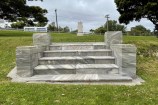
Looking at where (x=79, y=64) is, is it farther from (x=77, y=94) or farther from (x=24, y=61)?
(x=77, y=94)

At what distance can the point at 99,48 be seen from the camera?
34.5ft

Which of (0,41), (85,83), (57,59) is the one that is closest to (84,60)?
(57,59)

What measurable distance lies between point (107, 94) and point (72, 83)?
1309 mm

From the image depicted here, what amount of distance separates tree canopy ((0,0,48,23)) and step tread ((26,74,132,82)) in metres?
14.6

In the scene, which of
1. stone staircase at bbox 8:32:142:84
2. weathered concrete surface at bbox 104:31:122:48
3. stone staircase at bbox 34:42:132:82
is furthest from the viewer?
weathered concrete surface at bbox 104:31:122:48

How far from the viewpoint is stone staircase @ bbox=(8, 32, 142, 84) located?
26.4ft

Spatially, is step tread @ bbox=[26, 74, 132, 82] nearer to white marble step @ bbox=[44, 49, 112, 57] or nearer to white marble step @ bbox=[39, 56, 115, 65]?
white marble step @ bbox=[39, 56, 115, 65]

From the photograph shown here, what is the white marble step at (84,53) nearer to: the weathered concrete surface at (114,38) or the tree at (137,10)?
the weathered concrete surface at (114,38)

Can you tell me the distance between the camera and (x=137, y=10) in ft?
71.6

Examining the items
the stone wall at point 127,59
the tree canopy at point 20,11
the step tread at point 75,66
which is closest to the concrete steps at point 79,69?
the step tread at point 75,66

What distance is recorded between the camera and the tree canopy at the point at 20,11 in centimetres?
2220

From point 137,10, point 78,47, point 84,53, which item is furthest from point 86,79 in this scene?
point 137,10

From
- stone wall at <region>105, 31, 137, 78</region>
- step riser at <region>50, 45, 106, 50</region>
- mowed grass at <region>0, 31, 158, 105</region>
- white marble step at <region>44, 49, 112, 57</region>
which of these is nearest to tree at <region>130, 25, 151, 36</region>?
step riser at <region>50, 45, 106, 50</region>

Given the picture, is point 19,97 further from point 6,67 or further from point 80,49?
point 80,49
